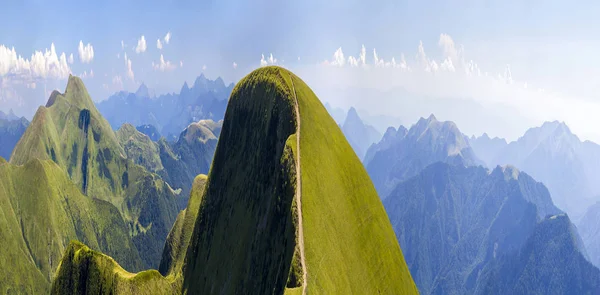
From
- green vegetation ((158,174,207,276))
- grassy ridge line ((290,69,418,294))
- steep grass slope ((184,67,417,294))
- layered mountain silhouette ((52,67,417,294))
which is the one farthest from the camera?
green vegetation ((158,174,207,276))

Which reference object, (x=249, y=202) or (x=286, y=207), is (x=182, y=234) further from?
(x=286, y=207)

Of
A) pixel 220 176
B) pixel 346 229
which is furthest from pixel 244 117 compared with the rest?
pixel 346 229

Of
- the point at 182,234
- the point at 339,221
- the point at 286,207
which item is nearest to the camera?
the point at 286,207

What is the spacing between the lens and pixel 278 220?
68.5 m

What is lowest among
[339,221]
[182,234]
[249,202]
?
[339,221]

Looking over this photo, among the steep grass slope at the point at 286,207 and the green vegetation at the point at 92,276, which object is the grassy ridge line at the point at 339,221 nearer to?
the steep grass slope at the point at 286,207

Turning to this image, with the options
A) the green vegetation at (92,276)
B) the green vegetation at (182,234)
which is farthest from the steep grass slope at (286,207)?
the green vegetation at (182,234)

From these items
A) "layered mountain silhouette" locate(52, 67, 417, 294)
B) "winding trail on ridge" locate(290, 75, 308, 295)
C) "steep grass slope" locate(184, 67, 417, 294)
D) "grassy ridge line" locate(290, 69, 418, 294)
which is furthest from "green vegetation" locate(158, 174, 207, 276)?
"winding trail on ridge" locate(290, 75, 308, 295)

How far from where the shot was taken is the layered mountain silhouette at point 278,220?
63000 mm

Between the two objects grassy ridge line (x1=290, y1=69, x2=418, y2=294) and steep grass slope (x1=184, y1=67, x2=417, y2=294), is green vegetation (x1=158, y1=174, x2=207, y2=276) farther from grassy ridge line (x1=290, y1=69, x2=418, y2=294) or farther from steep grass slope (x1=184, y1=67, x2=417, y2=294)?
grassy ridge line (x1=290, y1=69, x2=418, y2=294)

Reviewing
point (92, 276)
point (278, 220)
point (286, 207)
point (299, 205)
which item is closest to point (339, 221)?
point (299, 205)

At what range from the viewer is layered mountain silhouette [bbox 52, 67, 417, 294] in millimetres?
63000

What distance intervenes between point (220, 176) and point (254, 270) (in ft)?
95.8

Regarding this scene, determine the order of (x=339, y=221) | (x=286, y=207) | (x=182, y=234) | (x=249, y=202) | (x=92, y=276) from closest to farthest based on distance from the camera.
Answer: (x=286, y=207) → (x=339, y=221) → (x=249, y=202) → (x=92, y=276) → (x=182, y=234)
